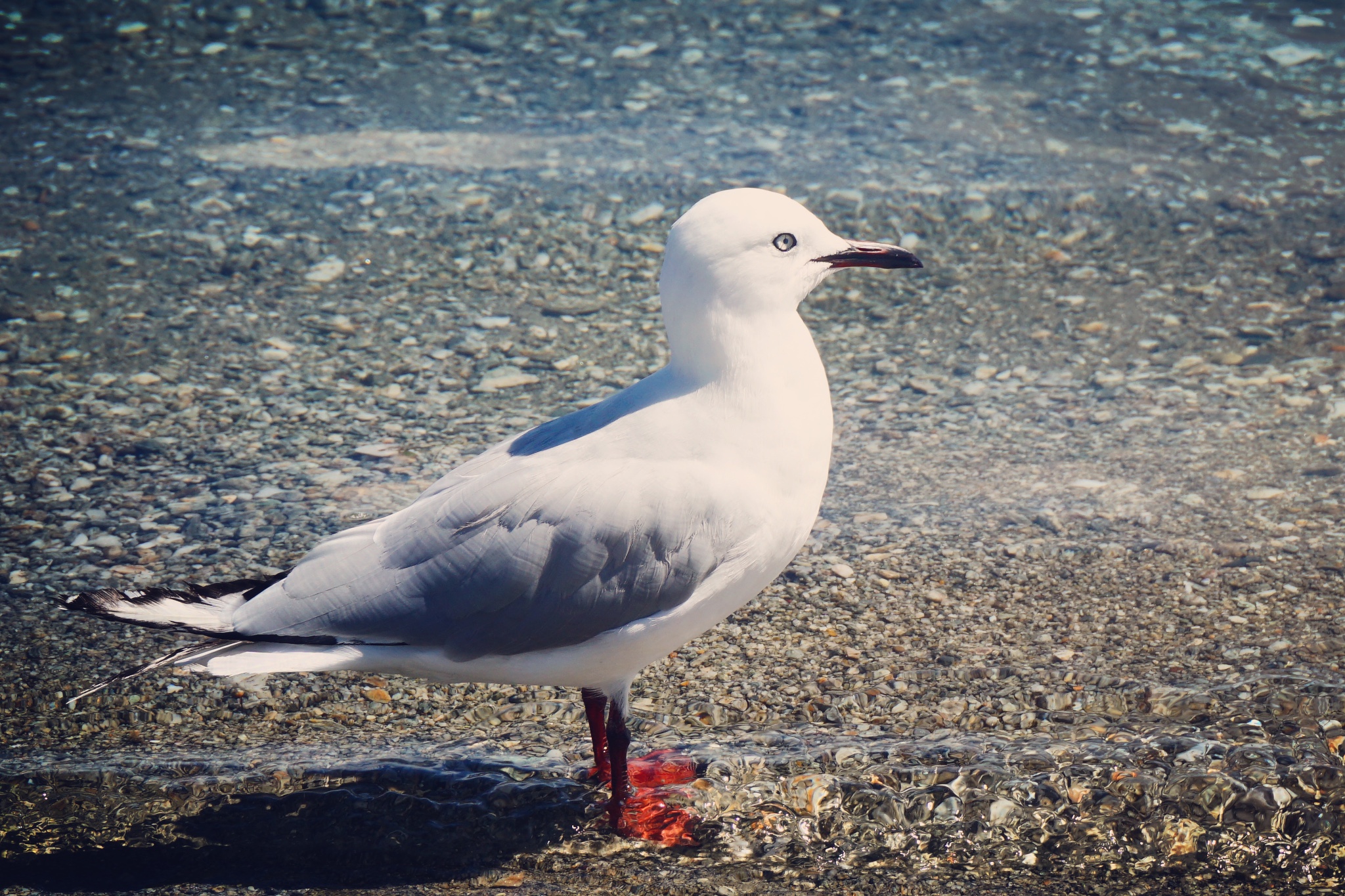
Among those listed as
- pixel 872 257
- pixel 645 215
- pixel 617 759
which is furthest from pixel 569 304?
pixel 617 759

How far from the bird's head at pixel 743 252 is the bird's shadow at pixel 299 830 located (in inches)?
51.7

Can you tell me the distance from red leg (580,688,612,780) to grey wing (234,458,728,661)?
1.24 feet

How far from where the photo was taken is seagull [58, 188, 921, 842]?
2711 millimetres

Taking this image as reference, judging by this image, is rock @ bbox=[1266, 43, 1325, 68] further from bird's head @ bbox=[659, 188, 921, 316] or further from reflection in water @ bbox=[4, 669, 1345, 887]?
bird's head @ bbox=[659, 188, 921, 316]

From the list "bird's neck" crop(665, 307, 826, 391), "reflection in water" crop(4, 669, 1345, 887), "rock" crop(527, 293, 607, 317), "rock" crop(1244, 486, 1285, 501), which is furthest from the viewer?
"rock" crop(527, 293, 607, 317)

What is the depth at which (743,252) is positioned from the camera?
2758 millimetres

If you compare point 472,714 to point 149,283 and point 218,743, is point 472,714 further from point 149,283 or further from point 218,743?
point 149,283

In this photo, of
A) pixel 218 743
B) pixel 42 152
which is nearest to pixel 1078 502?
pixel 218 743

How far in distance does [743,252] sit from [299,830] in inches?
68.3

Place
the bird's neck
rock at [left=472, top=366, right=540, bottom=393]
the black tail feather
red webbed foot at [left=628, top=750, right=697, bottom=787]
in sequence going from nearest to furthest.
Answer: the black tail feather < the bird's neck < red webbed foot at [left=628, top=750, right=697, bottom=787] < rock at [left=472, top=366, right=540, bottom=393]

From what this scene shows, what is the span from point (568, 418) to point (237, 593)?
2.83 feet

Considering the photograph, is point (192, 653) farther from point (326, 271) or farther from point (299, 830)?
point (326, 271)

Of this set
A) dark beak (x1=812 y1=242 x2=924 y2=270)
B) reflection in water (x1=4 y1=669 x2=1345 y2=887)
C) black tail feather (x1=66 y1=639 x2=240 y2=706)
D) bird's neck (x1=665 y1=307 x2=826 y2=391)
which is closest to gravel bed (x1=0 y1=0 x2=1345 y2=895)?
reflection in water (x1=4 y1=669 x2=1345 y2=887)

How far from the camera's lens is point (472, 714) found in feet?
11.1
